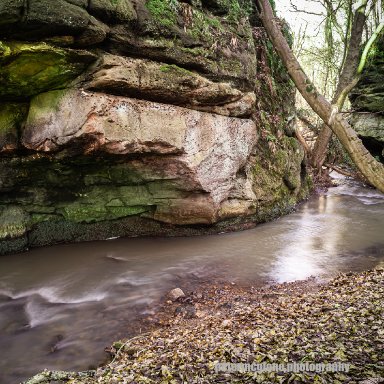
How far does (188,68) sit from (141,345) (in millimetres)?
5790

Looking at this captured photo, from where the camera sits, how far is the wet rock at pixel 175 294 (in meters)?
5.03

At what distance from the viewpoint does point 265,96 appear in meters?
10.2

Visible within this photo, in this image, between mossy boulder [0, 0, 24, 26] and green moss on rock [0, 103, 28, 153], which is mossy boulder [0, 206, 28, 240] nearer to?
green moss on rock [0, 103, 28, 153]

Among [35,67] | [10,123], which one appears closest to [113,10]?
[35,67]

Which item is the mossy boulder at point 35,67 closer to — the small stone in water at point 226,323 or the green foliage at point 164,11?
the green foliage at point 164,11

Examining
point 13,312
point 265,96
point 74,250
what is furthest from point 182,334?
point 265,96

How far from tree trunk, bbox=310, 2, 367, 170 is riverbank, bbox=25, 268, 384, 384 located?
381 inches

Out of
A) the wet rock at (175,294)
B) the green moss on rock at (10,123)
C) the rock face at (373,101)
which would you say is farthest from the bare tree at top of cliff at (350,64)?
the green moss on rock at (10,123)

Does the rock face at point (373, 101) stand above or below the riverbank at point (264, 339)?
above

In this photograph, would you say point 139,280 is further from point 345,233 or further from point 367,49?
point 367,49
